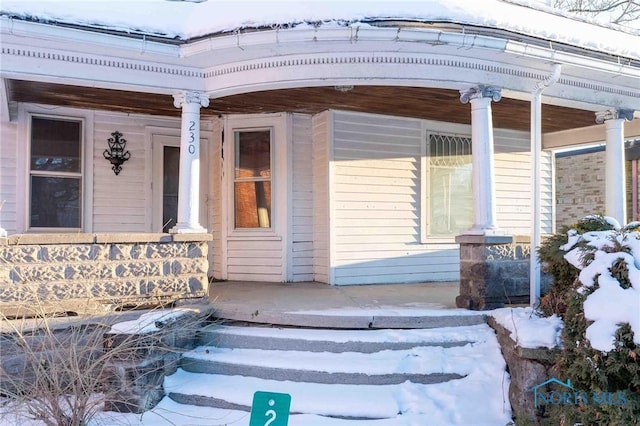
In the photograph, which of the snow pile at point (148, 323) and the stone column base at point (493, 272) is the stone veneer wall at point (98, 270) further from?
the stone column base at point (493, 272)

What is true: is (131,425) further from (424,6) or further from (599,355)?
(424,6)

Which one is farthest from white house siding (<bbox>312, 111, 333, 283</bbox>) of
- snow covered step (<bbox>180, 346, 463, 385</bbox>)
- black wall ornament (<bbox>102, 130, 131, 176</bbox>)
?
snow covered step (<bbox>180, 346, 463, 385</bbox>)

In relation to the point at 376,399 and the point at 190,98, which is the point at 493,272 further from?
the point at 190,98

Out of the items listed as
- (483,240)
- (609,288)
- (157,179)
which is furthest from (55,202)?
(609,288)

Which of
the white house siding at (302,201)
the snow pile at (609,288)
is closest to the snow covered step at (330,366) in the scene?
the snow pile at (609,288)

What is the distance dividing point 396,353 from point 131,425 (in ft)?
6.66

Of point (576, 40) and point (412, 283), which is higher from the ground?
point (576, 40)

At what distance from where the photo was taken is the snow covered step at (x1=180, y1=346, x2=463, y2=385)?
3.78m

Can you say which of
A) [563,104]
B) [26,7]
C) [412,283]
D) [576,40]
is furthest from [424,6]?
[412,283]

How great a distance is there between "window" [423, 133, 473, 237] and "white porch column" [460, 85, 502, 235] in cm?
233

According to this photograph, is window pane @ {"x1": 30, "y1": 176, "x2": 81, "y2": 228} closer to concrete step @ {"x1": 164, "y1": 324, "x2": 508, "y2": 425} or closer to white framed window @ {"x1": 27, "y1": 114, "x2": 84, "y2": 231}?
white framed window @ {"x1": 27, "y1": 114, "x2": 84, "y2": 231}

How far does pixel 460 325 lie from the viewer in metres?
4.48

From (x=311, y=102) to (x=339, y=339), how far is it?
3.35 metres

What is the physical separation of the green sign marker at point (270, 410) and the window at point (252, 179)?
4.94 metres
